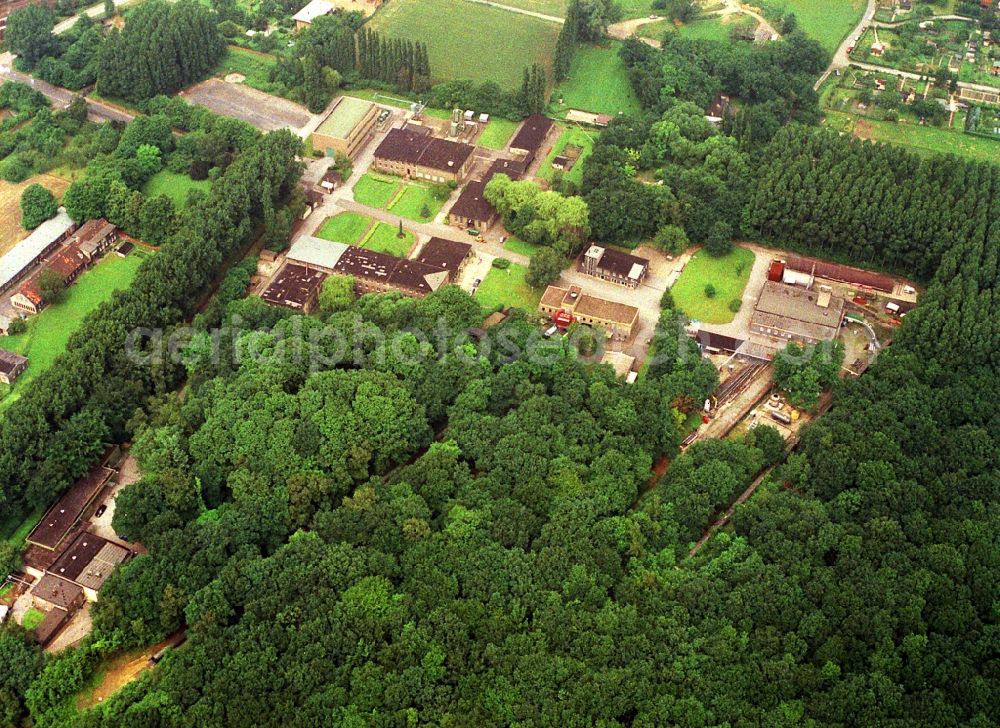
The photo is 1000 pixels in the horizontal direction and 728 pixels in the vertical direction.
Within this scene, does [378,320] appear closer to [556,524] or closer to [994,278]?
[556,524]

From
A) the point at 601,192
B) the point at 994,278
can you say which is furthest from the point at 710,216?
the point at 994,278

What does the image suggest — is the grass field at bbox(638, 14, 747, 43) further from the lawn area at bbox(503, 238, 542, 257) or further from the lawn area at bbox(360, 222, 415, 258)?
the lawn area at bbox(360, 222, 415, 258)

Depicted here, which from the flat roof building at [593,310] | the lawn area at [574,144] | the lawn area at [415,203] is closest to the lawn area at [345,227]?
the lawn area at [415,203]

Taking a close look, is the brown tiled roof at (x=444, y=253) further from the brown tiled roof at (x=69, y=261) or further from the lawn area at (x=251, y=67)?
the lawn area at (x=251, y=67)

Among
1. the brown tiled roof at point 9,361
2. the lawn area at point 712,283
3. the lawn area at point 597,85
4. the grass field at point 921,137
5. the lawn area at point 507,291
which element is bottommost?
the brown tiled roof at point 9,361

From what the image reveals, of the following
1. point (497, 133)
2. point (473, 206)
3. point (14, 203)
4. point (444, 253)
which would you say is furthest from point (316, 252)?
point (14, 203)

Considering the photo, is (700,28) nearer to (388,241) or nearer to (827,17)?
(827,17)

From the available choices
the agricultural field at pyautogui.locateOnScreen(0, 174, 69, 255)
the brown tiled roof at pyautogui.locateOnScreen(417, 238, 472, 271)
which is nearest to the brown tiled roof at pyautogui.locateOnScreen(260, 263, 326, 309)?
the brown tiled roof at pyautogui.locateOnScreen(417, 238, 472, 271)
